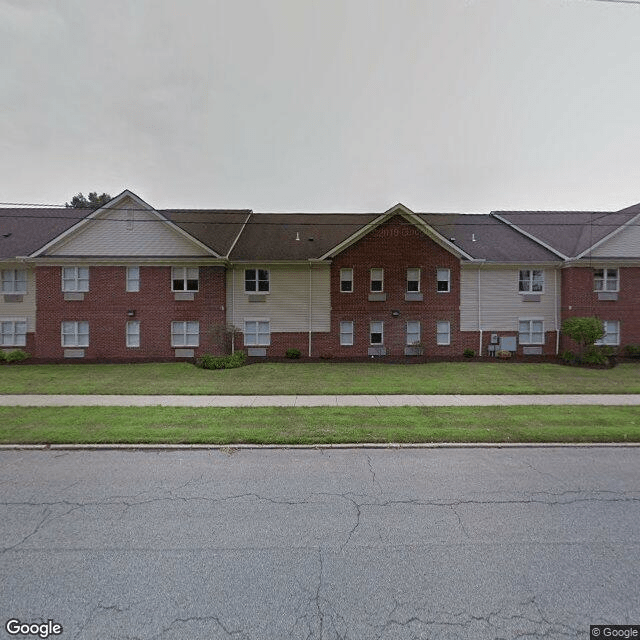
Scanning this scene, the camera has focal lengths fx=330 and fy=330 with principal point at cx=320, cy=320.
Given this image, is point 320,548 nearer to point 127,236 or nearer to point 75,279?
point 127,236

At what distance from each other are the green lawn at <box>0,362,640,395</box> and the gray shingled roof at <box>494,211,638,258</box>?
7922mm

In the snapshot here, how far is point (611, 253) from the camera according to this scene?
1986 cm

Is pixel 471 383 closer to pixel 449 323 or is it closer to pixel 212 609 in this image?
pixel 449 323

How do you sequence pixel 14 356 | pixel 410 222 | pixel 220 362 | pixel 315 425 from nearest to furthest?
pixel 315 425, pixel 220 362, pixel 14 356, pixel 410 222

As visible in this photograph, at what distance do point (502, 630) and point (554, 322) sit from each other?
22.0 metres

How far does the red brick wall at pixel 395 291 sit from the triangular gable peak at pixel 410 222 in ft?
0.78

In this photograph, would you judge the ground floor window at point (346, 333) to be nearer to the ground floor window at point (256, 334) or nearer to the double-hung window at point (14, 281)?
the ground floor window at point (256, 334)

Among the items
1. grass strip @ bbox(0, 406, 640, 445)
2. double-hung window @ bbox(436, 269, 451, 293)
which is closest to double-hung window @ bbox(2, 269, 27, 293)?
grass strip @ bbox(0, 406, 640, 445)

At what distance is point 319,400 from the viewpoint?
10.6m

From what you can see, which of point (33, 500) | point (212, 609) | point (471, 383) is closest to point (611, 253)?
point (471, 383)

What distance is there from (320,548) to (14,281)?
79.9ft

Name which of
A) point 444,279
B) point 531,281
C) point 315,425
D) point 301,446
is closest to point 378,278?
point 444,279

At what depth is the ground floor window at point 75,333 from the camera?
19.2 m

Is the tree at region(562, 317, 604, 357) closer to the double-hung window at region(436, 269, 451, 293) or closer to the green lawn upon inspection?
the green lawn
